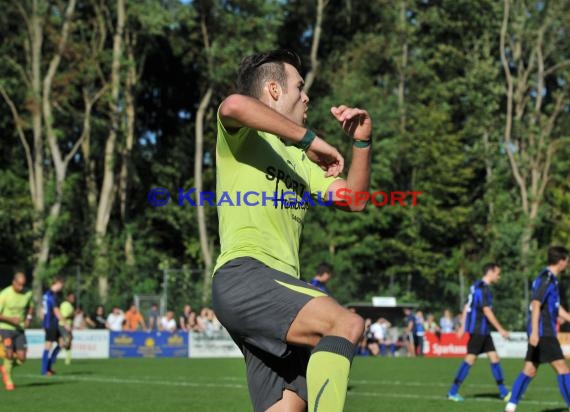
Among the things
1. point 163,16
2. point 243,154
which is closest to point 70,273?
point 163,16

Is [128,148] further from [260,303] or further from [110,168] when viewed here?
[260,303]

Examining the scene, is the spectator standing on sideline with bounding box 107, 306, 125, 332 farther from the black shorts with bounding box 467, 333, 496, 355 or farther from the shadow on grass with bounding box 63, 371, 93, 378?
the black shorts with bounding box 467, 333, 496, 355

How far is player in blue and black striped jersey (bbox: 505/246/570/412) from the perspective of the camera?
1323 cm

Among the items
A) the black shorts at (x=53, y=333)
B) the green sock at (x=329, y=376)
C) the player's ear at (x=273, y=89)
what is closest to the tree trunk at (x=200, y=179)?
the black shorts at (x=53, y=333)

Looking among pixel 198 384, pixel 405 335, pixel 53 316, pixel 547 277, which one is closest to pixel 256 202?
pixel 547 277

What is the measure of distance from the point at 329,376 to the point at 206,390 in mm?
13594

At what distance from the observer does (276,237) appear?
17.0ft

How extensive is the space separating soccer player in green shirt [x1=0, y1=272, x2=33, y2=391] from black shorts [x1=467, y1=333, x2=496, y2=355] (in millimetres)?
7521

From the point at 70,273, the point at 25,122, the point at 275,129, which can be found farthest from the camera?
the point at 25,122

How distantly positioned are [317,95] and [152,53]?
27.7 feet

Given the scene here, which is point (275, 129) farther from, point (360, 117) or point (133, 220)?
point (133, 220)

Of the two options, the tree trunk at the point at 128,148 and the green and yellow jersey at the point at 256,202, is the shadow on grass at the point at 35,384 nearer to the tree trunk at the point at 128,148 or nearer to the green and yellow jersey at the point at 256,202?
the green and yellow jersey at the point at 256,202

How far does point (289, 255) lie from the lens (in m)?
5.22

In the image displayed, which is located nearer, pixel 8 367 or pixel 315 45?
pixel 8 367
